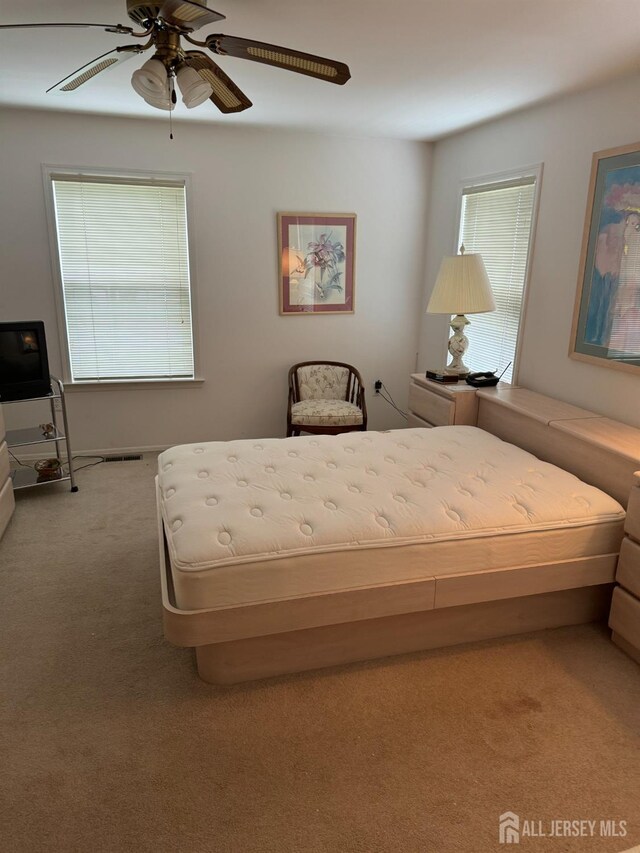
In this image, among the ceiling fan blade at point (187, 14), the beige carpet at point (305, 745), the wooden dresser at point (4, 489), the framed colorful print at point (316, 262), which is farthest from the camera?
the framed colorful print at point (316, 262)

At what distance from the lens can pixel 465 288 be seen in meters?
3.62

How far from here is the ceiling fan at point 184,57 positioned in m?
1.83

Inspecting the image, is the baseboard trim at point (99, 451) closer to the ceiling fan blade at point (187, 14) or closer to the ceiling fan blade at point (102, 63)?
the ceiling fan blade at point (102, 63)

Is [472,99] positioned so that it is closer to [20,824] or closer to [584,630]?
[584,630]

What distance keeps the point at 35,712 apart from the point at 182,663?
518 millimetres

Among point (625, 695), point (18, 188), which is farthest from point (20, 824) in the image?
point (18, 188)

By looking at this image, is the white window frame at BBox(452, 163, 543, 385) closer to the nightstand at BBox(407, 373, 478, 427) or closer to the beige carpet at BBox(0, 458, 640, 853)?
the nightstand at BBox(407, 373, 478, 427)

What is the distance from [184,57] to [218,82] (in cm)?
15

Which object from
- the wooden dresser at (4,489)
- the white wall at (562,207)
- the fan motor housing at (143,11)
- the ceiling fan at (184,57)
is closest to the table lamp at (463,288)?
the white wall at (562,207)

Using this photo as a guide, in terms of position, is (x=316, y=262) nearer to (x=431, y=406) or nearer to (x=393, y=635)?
(x=431, y=406)

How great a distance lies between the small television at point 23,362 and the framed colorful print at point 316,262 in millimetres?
1832

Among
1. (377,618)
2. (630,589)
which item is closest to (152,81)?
(377,618)

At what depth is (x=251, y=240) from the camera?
441cm

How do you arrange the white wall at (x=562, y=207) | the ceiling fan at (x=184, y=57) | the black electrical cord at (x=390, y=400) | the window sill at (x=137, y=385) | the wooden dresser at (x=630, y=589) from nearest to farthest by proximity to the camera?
the ceiling fan at (x=184, y=57), the wooden dresser at (x=630, y=589), the white wall at (x=562, y=207), the window sill at (x=137, y=385), the black electrical cord at (x=390, y=400)
